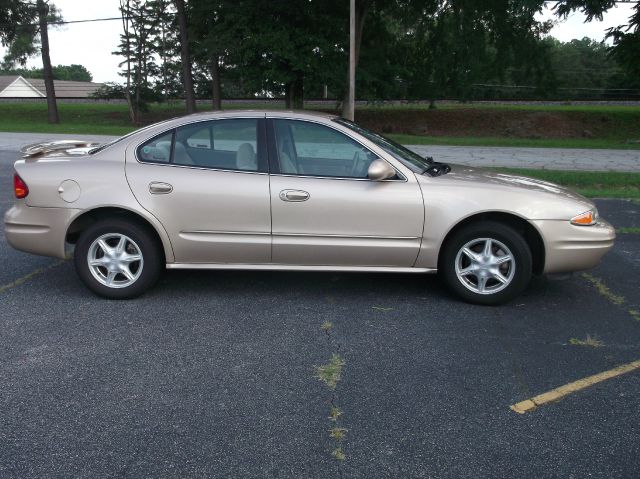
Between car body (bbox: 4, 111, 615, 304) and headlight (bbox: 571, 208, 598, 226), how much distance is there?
11 mm

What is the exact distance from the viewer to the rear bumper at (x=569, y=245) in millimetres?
4988

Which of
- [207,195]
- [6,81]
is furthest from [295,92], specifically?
[6,81]

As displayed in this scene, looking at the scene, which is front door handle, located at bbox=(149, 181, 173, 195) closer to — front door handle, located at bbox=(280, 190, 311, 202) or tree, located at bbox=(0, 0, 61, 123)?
front door handle, located at bbox=(280, 190, 311, 202)

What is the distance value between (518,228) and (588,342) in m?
1.16

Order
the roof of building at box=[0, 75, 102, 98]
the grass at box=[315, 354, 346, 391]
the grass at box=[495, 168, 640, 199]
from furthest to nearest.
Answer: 1. the roof of building at box=[0, 75, 102, 98]
2. the grass at box=[495, 168, 640, 199]
3. the grass at box=[315, 354, 346, 391]

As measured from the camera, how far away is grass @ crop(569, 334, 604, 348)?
171 inches

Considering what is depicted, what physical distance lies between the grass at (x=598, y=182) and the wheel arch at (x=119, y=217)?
8.32 meters

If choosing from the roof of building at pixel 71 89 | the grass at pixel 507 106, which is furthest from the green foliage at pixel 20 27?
the grass at pixel 507 106

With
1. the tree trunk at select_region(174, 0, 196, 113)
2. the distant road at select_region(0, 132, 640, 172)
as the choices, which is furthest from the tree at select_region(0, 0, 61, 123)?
the distant road at select_region(0, 132, 640, 172)

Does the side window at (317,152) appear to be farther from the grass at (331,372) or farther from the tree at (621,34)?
the tree at (621,34)

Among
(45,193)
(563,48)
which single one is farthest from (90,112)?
(563,48)

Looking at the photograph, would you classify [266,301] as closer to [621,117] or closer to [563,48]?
[621,117]

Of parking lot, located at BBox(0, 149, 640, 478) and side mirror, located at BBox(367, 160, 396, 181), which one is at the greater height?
side mirror, located at BBox(367, 160, 396, 181)

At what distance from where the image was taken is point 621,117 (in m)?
31.9
